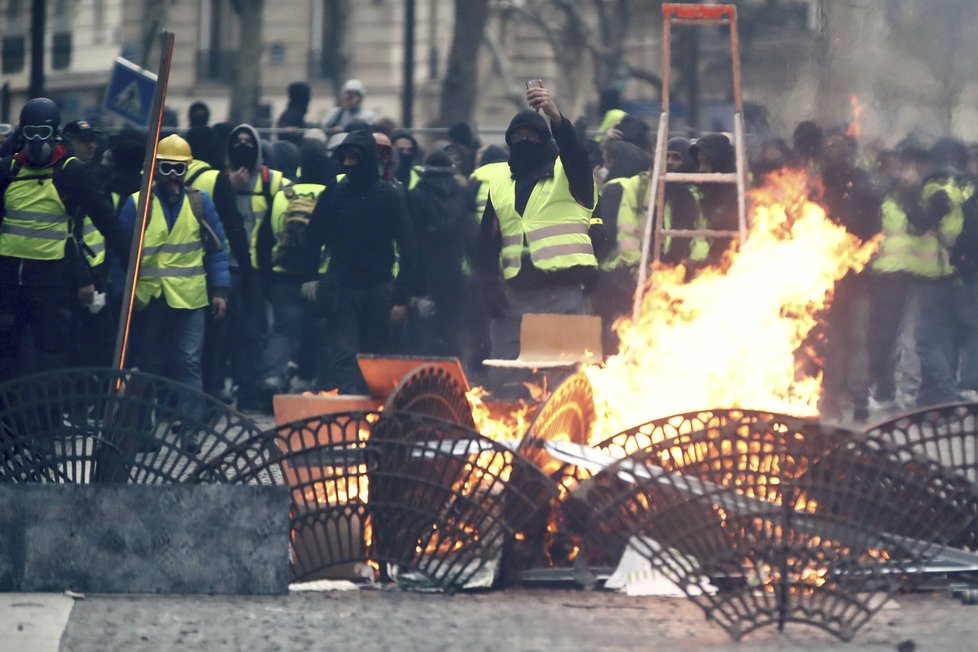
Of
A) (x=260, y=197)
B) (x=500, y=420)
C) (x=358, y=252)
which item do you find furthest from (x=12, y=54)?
(x=500, y=420)

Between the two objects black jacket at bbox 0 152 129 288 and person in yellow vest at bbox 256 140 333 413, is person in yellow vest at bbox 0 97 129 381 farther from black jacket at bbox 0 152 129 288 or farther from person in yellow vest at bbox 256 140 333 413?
person in yellow vest at bbox 256 140 333 413

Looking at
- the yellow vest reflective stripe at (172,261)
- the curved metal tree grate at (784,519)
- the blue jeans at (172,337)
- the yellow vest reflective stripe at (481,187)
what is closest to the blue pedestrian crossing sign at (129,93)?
the yellow vest reflective stripe at (481,187)

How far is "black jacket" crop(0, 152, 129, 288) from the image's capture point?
408 inches

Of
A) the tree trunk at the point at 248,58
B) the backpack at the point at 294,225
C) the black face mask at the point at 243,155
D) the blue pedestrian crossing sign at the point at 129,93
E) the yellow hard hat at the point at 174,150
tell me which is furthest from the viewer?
the tree trunk at the point at 248,58

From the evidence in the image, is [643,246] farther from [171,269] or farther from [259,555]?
[259,555]

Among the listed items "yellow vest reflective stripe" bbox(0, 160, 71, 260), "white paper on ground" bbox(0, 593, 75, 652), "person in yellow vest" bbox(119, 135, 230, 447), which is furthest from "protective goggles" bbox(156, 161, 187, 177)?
"white paper on ground" bbox(0, 593, 75, 652)

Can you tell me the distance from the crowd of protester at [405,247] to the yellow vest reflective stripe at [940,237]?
15mm

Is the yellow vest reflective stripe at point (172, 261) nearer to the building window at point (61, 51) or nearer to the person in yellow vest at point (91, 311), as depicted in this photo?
the person in yellow vest at point (91, 311)

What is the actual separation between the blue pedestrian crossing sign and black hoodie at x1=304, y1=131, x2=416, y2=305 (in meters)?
3.95

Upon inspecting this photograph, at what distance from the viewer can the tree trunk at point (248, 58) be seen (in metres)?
33.0

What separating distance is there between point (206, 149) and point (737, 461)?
8244 millimetres

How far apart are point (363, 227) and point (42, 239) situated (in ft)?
8.21

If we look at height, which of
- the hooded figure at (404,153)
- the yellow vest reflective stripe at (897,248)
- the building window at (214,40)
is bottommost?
the yellow vest reflective stripe at (897,248)

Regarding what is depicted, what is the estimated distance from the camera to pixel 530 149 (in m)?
10.4
